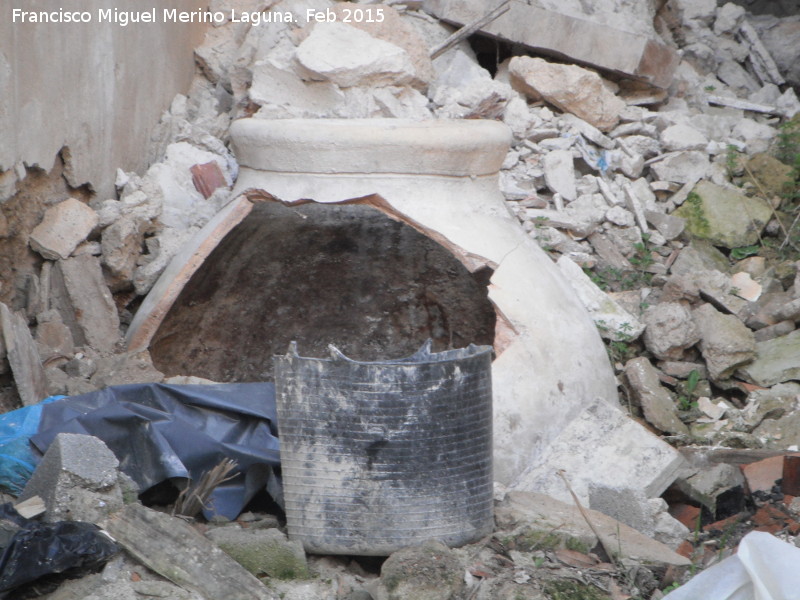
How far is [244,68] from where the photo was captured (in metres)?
5.66

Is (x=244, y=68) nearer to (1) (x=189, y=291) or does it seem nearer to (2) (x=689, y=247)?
(1) (x=189, y=291)

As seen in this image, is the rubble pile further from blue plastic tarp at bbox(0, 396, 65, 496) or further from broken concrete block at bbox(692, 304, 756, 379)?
blue plastic tarp at bbox(0, 396, 65, 496)

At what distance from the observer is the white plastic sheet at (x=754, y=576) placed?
2041 millimetres

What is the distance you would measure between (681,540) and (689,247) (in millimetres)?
3093

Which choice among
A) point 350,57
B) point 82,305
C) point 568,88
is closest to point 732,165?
point 568,88

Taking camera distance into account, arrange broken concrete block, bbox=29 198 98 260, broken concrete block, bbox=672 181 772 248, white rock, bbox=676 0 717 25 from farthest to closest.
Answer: white rock, bbox=676 0 717 25
broken concrete block, bbox=672 181 772 248
broken concrete block, bbox=29 198 98 260

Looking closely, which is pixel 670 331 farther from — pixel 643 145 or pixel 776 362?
pixel 643 145

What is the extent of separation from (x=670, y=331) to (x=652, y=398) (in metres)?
0.48

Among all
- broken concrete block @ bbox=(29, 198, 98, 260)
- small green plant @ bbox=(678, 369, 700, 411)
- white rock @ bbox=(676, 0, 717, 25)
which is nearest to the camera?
broken concrete block @ bbox=(29, 198, 98, 260)

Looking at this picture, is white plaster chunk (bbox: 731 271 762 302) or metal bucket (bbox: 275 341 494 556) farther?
white plaster chunk (bbox: 731 271 762 302)

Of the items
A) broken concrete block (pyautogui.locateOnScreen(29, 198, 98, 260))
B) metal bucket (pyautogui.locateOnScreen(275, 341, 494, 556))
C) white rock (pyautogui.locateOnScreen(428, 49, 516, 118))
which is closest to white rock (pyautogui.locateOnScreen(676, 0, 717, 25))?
white rock (pyautogui.locateOnScreen(428, 49, 516, 118))

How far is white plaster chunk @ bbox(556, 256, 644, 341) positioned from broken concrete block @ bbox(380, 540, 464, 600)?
2735 millimetres

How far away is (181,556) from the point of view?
259cm

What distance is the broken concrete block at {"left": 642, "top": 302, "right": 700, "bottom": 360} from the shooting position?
512cm
